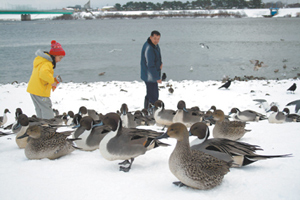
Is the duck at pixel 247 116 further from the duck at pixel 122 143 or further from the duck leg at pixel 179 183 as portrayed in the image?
the duck leg at pixel 179 183

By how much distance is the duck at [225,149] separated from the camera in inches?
125

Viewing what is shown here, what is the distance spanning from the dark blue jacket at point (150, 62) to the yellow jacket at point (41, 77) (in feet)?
8.70

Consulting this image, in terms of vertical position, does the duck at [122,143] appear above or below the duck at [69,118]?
above

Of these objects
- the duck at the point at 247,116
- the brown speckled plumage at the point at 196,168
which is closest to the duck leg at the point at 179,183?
the brown speckled plumage at the point at 196,168

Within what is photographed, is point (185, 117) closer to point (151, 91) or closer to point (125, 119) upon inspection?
point (125, 119)

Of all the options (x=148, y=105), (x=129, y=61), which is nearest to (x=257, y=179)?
(x=148, y=105)

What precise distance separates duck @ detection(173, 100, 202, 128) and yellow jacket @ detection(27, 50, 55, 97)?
307cm

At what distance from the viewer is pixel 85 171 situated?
3252 mm

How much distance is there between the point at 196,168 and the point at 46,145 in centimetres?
217

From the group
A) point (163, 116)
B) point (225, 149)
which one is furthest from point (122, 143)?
point (163, 116)

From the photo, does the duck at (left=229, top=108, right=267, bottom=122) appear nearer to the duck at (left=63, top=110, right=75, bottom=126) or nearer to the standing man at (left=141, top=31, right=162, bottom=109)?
A: the standing man at (left=141, top=31, right=162, bottom=109)

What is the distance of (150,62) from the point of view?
7.55m

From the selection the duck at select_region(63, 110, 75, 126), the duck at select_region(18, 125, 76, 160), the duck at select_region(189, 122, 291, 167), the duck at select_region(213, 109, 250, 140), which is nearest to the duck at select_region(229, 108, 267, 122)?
the duck at select_region(213, 109, 250, 140)

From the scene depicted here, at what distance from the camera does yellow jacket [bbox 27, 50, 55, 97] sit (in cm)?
586
